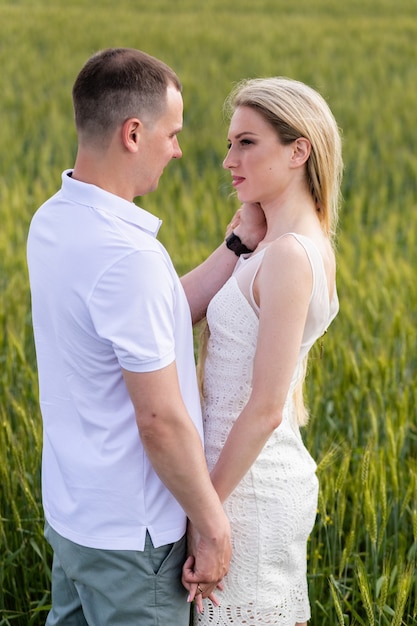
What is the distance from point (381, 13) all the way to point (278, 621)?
18.5 m

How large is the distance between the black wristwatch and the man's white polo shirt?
1.35ft

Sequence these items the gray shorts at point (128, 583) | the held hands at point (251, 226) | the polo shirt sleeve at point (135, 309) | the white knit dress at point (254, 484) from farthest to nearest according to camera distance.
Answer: the held hands at point (251, 226) → the white knit dress at point (254, 484) → the gray shorts at point (128, 583) → the polo shirt sleeve at point (135, 309)

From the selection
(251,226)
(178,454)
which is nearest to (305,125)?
(251,226)

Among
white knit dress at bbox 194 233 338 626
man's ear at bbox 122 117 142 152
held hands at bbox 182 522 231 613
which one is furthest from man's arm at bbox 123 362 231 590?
man's ear at bbox 122 117 142 152

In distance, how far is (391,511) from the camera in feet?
8.41

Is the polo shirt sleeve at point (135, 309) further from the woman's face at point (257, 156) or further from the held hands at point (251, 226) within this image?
the held hands at point (251, 226)

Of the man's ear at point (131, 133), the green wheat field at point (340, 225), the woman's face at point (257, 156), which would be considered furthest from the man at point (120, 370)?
the green wheat field at point (340, 225)

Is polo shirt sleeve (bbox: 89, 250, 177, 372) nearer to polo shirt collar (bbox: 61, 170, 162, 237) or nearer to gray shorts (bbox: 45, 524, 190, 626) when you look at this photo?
polo shirt collar (bbox: 61, 170, 162, 237)

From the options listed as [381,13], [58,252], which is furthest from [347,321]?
[381,13]

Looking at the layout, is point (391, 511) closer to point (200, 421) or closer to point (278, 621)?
point (278, 621)

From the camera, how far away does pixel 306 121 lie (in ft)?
5.66

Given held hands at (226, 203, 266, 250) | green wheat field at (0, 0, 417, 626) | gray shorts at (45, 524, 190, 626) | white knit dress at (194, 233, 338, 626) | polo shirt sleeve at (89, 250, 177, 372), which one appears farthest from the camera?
green wheat field at (0, 0, 417, 626)

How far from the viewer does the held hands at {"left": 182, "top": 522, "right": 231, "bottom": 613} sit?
1.58 meters

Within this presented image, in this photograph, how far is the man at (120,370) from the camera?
145 cm
